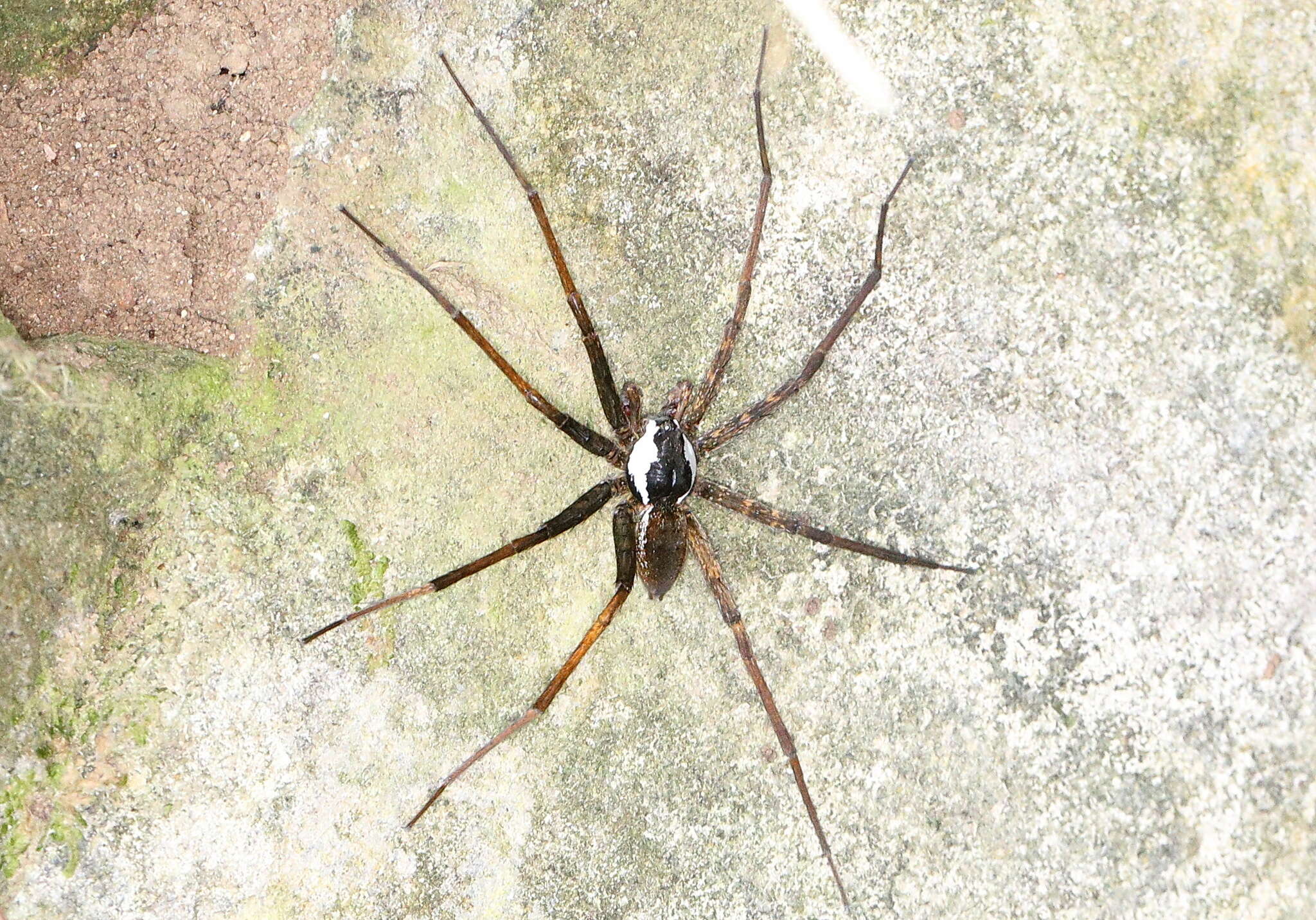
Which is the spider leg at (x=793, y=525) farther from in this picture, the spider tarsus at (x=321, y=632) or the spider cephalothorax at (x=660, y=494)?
the spider tarsus at (x=321, y=632)

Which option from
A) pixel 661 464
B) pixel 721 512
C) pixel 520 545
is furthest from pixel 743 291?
pixel 520 545

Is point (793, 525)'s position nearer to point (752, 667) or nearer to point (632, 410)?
point (752, 667)

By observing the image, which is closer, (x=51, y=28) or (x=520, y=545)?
(x=520, y=545)

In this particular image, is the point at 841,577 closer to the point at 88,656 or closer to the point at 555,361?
the point at 555,361

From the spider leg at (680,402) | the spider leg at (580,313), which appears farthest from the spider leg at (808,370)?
the spider leg at (580,313)

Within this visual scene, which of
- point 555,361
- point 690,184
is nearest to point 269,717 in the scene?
point 555,361
